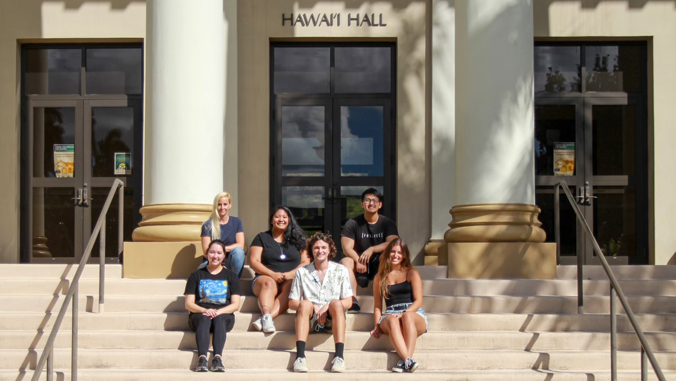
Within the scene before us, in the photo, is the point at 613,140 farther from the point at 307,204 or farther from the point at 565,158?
the point at 307,204

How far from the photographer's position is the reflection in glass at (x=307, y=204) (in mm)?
12586

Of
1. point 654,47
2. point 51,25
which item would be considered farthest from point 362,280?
point 51,25

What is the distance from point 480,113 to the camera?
9.88 metres

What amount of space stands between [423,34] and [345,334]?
5858 mm

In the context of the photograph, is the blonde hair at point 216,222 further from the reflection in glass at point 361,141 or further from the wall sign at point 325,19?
the wall sign at point 325,19

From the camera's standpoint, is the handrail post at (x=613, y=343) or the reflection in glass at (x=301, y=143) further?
the reflection in glass at (x=301, y=143)

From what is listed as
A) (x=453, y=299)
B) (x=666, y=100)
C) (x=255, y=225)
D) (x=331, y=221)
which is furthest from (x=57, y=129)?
(x=666, y=100)

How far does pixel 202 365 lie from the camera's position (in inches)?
294

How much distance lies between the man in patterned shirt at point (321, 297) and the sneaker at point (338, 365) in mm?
11

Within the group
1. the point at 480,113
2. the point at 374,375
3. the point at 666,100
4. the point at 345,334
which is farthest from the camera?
the point at 666,100

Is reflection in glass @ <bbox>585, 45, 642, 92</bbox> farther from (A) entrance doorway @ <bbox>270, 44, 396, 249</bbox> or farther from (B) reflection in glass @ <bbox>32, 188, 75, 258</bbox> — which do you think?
(B) reflection in glass @ <bbox>32, 188, 75, 258</bbox>

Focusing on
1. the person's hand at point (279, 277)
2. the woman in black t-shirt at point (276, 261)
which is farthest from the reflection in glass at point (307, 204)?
the person's hand at point (279, 277)

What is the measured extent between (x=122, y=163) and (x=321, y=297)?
5.65 meters

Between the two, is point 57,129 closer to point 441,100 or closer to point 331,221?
point 331,221
